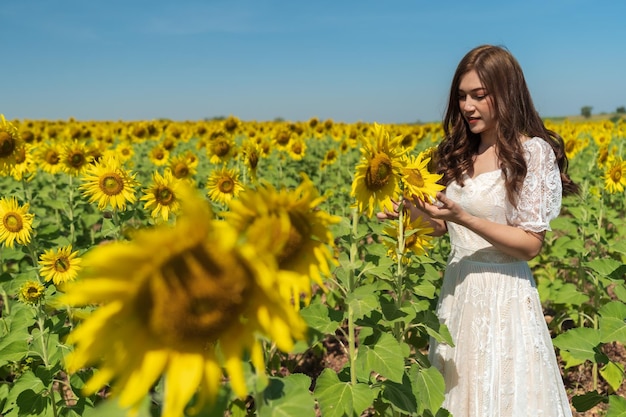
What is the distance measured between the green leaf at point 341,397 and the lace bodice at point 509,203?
1.11 metres

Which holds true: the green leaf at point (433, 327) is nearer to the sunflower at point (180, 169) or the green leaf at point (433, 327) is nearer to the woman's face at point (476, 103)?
the woman's face at point (476, 103)

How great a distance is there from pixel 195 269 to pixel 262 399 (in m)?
0.45

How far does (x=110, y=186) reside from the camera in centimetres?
386

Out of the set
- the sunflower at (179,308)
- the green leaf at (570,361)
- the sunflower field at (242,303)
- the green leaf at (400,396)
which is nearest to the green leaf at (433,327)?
the sunflower field at (242,303)

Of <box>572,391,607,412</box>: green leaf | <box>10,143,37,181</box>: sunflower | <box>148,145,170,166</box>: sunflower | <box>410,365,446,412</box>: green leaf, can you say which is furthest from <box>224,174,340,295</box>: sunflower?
<box>148,145,170,166</box>: sunflower

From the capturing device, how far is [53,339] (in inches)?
103

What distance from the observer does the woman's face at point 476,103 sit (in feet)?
8.25

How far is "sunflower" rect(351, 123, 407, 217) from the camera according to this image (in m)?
1.98

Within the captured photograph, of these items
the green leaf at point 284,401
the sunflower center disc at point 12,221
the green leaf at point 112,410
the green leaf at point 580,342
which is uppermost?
the sunflower center disc at point 12,221

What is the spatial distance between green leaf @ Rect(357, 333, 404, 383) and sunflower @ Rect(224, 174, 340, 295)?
37.7 inches

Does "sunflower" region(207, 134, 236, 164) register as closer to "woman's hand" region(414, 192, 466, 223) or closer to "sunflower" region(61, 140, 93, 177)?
"sunflower" region(61, 140, 93, 177)

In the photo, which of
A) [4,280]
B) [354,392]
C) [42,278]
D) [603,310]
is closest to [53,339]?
[42,278]

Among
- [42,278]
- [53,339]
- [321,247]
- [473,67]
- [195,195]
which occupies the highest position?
[473,67]

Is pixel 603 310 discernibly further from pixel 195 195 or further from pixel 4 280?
pixel 4 280
